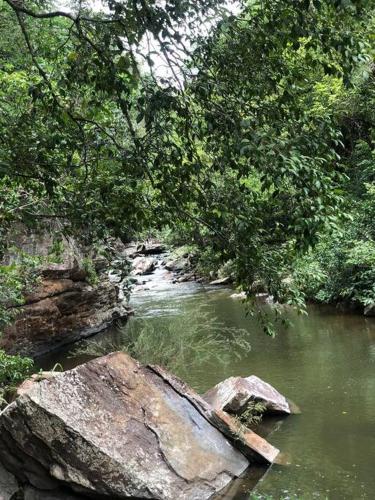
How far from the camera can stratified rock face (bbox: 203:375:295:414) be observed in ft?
24.8

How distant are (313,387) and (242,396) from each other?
2023 mm

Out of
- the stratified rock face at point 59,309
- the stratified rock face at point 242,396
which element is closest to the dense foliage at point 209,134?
the stratified rock face at point 242,396

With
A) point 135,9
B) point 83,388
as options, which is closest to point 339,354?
point 83,388

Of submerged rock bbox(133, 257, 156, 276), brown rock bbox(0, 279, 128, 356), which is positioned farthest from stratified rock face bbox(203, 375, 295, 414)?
submerged rock bbox(133, 257, 156, 276)

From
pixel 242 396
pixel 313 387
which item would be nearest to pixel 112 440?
pixel 242 396

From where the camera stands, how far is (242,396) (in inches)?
301

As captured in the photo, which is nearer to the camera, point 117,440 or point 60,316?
point 117,440

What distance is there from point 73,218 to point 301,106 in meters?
1.79

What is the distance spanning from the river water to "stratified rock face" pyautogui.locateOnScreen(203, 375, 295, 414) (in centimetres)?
25

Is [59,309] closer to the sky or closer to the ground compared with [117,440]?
closer to the sky

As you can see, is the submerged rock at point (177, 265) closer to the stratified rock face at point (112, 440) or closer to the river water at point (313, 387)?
the river water at point (313, 387)

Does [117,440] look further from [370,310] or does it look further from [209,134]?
[370,310]

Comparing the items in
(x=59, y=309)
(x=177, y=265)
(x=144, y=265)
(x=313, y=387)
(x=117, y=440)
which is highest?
(x=59, y=309)

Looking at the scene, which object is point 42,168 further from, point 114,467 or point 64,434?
point 114,467
